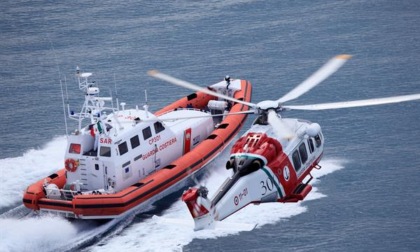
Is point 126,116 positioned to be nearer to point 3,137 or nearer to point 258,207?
point 258,207

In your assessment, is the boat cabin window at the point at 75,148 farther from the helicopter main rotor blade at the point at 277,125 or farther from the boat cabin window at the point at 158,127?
the helicopter main rotor blade at the point at 277,125

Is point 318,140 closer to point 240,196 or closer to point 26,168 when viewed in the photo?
point 240,196

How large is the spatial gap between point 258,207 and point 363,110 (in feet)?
42.5

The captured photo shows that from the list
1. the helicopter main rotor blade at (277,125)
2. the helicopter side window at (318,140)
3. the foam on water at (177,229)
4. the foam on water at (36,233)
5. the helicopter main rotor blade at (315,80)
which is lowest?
the foam on water at (177,229)

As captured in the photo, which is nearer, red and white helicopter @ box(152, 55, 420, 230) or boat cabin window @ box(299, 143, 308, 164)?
red and white helicopter @ box(152, 55, 420, 230)

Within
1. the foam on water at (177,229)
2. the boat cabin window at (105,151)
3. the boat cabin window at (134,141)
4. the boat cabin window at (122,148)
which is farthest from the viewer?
the boat cabin window at (134,141)

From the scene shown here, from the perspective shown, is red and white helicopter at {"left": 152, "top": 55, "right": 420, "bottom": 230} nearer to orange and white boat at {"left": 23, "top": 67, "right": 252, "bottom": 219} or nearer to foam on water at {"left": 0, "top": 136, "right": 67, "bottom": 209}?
orange and white boat at {"left": 23, "top": 67, "right": 252, "bottom": 219}

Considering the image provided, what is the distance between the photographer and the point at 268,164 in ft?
119

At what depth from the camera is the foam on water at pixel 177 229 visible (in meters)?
36.7

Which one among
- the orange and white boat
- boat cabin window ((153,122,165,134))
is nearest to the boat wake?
the orange and white boat

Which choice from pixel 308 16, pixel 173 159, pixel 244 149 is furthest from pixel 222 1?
pixel 244 149

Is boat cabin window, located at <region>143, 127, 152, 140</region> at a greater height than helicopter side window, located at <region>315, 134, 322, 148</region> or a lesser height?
greater

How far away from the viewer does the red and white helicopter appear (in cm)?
3384

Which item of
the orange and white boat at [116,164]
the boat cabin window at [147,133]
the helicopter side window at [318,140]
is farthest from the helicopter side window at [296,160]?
the boat cabin window at [147,133]
